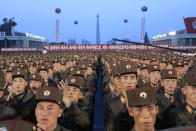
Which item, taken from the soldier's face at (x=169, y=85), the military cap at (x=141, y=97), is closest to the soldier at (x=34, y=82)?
the soldier's face at (x=169, y=85)

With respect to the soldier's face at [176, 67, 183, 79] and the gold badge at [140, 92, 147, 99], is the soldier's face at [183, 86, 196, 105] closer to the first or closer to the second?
the gold badge at [140, 92, 147, 99]

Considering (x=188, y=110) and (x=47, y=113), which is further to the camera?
(x=188, y=110)

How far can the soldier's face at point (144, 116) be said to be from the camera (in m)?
3.07

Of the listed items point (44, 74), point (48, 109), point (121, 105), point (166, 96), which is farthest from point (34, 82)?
point (48, 109)

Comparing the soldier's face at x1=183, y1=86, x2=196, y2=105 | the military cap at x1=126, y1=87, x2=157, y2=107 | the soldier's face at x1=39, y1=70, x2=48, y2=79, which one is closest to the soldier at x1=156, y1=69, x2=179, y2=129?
the soldier's face at x1=183, y1=86, x2=196, y2=105

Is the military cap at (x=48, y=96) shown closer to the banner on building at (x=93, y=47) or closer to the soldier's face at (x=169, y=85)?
the soldier's face at (x=169, y=85)

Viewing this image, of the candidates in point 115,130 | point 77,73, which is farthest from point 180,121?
point 77,73

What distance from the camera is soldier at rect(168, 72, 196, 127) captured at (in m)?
4.04

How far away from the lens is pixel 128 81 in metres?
5.52

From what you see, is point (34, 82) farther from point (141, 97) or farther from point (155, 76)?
point (141, 97)

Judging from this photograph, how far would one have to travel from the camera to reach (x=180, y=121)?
4.15 meters

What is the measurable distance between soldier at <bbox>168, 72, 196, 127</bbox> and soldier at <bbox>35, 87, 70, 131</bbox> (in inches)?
81.0

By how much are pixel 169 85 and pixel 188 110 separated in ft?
6.75

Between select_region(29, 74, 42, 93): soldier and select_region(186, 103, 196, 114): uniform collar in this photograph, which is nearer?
select_region(186, 103, 196, 114): uniform collar
